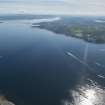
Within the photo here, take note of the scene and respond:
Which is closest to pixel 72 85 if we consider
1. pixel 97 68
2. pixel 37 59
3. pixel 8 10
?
pixel 97 68

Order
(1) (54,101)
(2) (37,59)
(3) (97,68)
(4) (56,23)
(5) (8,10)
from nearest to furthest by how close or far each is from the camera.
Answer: (1) (54,101) < (3) (97,68) < (2) (37,59) < (4) (56,23) < (5) (8,10)

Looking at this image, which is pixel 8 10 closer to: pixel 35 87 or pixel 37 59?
pixel 37 59

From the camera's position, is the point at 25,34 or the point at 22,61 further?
the point at 25,34

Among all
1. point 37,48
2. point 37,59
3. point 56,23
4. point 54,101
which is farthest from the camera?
point 56,23

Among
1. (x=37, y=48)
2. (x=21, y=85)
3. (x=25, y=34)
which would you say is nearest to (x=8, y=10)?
(x=25, y=34)

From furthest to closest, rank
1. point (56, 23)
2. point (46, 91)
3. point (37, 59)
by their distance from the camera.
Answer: point (56, 23)
point (37, 59)
point (46, 91)

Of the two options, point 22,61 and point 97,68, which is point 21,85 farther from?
point 97,68
